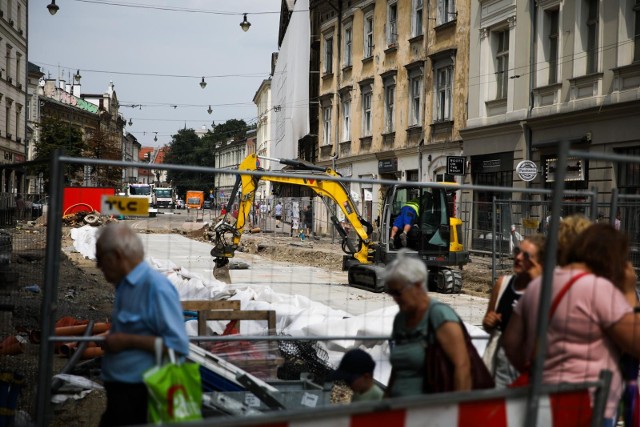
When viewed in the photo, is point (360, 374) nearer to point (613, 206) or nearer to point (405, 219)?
point (613, 206)

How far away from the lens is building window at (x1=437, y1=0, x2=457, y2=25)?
29.2 meters

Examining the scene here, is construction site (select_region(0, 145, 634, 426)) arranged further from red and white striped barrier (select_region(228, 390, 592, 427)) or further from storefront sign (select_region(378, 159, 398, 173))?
storefront sign (select_region(378, 159, 398, 173))

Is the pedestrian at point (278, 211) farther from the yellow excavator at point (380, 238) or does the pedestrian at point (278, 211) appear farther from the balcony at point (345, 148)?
the balcony at point (345, 148)

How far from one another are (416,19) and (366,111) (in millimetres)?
6124

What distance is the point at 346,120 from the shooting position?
4075cm

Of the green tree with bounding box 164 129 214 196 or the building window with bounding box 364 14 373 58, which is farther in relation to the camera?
the green tree with bounding box 164 129 214 196

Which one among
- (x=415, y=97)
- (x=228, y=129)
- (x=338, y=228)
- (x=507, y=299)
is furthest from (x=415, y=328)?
(x=228, y=129)

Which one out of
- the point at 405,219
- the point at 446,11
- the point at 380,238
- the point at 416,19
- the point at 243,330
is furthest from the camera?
the point at 416,19

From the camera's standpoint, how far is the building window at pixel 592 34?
70.5ft

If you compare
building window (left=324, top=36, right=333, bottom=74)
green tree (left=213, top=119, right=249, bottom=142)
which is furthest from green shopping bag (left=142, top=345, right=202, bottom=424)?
green tree (left=213, top=119, right=249, bottom=142)

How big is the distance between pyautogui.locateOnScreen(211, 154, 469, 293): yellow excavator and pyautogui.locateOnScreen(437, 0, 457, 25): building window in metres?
11.4

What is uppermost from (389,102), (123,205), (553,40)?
(553,40)

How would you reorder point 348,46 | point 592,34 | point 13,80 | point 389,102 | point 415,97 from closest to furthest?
1. point 592,34
2. point 415,97
3. point 389,102
4. point 348,46
5. point 13,80

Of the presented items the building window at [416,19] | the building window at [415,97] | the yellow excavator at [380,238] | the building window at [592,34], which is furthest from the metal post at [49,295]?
the building window at [416,19]
